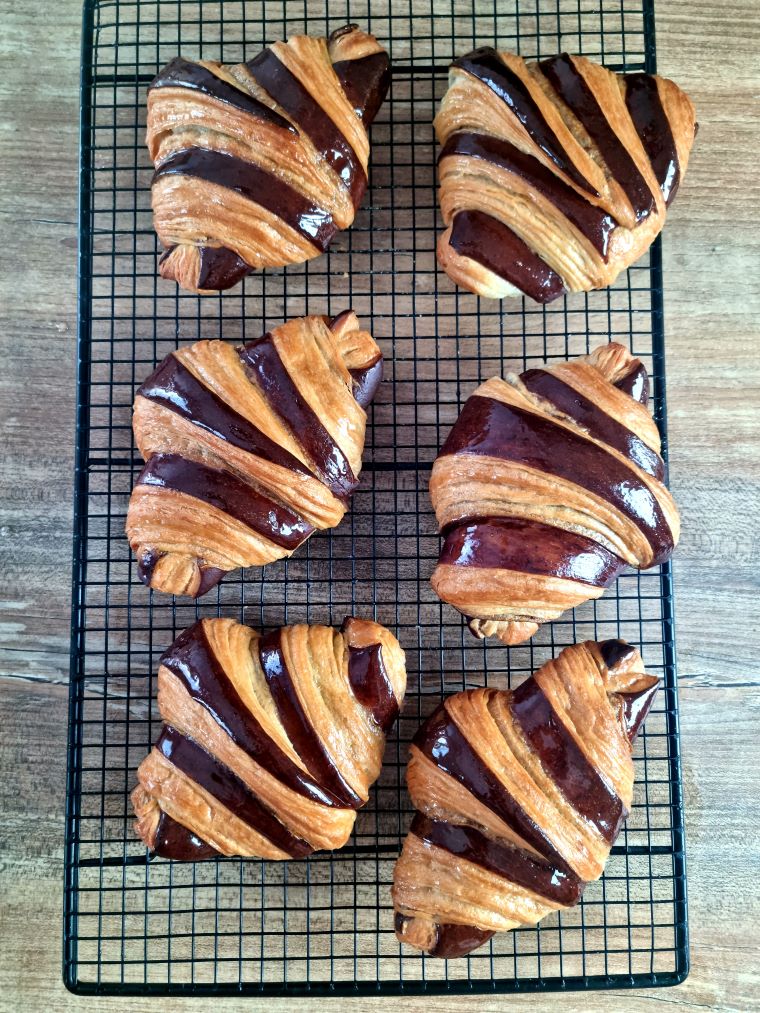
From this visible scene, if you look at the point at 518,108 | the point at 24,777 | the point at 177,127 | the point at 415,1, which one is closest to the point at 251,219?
the point at 177,127

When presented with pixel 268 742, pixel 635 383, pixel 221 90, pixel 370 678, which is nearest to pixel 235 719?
pixel 268 742

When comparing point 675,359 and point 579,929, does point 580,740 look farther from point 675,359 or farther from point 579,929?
point 675,359

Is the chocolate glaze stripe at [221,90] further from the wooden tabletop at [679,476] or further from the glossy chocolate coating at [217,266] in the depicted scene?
the wooden tabletop at [679,476]

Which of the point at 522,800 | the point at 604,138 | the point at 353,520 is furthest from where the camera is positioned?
the point at 353,520

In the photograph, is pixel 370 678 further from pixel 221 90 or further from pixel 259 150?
pixel 221 90

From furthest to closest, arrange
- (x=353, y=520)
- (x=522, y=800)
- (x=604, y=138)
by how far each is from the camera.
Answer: (x=353, y=520) < (x=604, y=138) < (x=522, y=800)

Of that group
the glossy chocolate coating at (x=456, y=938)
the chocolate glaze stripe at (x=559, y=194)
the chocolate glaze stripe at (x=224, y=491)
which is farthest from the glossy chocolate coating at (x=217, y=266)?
the glossy chocolate coating at (x=456, y=938)

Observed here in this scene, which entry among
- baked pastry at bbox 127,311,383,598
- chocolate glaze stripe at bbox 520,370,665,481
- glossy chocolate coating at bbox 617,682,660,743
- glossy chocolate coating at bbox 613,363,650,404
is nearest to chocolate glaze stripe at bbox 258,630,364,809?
baked pastry at bbox 127,311,383,598
